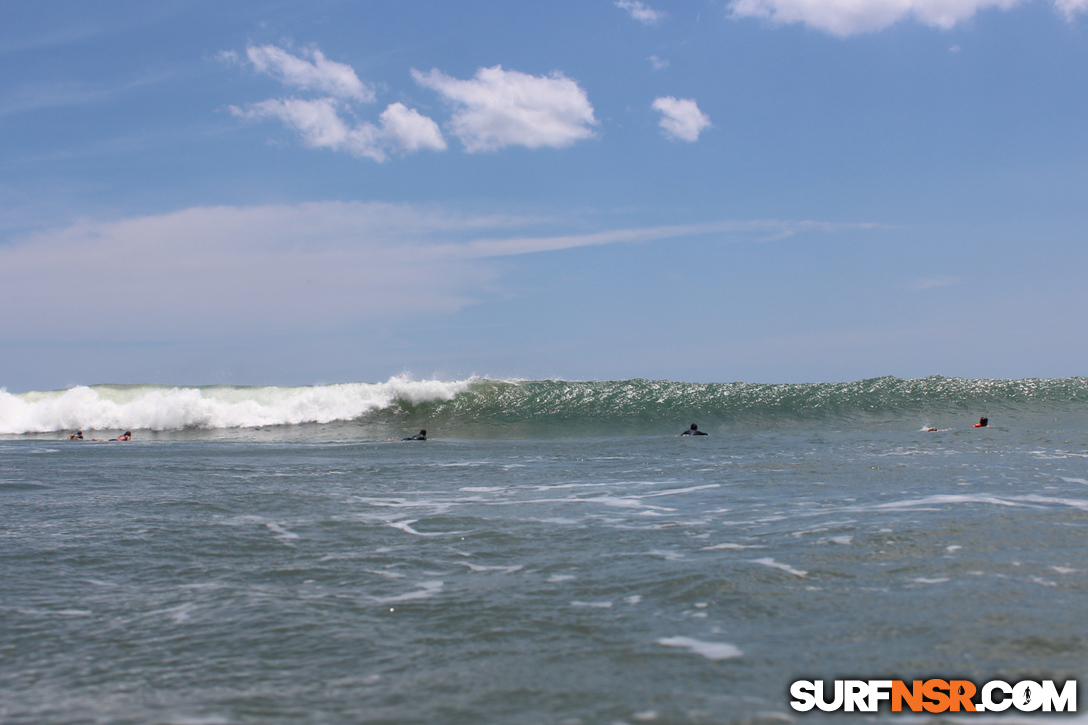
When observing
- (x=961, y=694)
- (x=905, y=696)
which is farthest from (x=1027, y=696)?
(x=905, y=696)

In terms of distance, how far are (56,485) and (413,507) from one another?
256 inches

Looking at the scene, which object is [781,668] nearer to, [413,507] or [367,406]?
[413,507]

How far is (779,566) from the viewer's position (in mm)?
6301

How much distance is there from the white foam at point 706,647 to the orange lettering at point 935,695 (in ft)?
3.21

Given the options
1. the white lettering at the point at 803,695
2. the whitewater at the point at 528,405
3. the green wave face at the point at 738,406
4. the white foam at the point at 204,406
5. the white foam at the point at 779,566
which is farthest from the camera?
the white foam at the point at 204,406

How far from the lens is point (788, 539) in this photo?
→ 7355 mm

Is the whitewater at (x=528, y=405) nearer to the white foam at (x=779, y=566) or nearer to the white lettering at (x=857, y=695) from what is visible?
the white foam at (x=779, y=566)

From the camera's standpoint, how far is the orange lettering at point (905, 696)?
372 centimetres

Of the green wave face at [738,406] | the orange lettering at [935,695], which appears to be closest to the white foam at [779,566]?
Answer: the orange lettering at [935,695]

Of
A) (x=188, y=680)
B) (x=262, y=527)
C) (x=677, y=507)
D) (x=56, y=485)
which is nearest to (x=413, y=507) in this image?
(x=262, y=527)

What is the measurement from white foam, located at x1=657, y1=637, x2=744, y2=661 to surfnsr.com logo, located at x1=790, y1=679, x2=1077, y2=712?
503 millimetres

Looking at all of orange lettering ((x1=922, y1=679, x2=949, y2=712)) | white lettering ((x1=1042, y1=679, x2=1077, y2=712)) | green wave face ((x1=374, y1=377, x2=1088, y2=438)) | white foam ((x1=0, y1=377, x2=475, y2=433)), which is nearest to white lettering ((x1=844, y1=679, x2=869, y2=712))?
orange lettering ((x1=922, y1=679, x2=949, y2=712))

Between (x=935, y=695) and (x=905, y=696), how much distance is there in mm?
158

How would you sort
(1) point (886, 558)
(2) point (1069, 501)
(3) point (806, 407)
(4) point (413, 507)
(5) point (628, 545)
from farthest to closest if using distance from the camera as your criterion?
(3) point (806, 407) < (4) point (413, 507) < (2) point (1069, 501) < (5) point (628, 545) < (1) point (886, 558)
